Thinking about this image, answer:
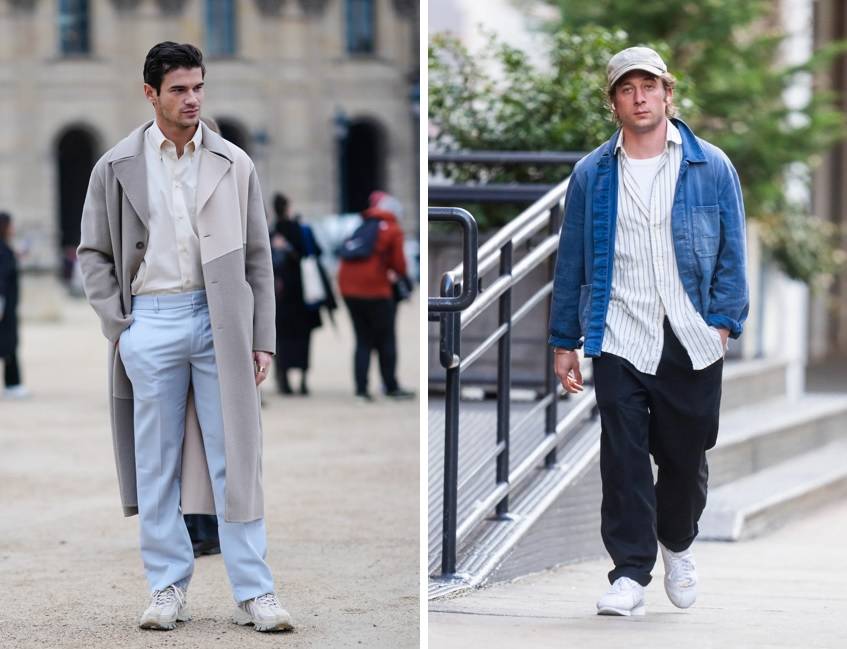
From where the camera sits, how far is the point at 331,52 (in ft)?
185

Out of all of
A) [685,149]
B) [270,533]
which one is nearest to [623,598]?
[685,149]

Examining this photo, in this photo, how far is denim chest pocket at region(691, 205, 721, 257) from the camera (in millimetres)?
5242

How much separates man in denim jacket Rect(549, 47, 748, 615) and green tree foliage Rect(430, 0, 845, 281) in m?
4.81

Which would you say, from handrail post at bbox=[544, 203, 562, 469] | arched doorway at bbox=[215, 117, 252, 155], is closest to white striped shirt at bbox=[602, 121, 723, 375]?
handrail post at bbox=[544, 203, 562, 469]

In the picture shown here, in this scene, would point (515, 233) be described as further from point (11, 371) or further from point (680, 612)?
point (11, 371)

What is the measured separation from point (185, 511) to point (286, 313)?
8.78 m

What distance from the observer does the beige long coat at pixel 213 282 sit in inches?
210

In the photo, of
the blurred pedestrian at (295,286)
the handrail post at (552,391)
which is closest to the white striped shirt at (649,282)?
the handrail post at (552,391)

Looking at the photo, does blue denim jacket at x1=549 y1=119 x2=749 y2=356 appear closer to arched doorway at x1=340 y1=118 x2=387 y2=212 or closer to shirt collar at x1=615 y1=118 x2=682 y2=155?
shirt collar at x1=615 y1=118 x2=682 y2=155

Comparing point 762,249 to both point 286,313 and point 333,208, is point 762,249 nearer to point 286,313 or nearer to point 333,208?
point 286,313

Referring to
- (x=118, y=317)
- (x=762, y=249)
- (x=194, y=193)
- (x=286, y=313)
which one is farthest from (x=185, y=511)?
(x=286, y=313)

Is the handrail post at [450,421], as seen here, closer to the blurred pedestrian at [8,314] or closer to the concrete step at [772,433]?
the concrete step at [772,433]

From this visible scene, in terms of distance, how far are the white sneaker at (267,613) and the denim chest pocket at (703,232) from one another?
1.62m

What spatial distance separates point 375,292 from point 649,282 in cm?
822
